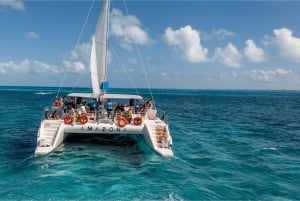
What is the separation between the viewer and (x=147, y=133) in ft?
52.7

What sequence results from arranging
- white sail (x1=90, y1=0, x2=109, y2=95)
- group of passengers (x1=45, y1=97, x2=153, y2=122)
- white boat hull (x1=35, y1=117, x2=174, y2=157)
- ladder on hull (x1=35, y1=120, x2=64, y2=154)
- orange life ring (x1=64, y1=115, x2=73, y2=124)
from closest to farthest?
ladder on hull (x1=35, y1=120, x2=64, y2=154) → white boat hull (x1=35, y1=117, x2=174, y2=157) → orange life ring (x1=64, y1=115, x2=73, y2=124) → group of passengers (x1=45, y1=97, x2=153, y2=122) → white sail (x1=90, y1=0, x2=109, y2=95)

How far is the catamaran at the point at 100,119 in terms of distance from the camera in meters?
15.5

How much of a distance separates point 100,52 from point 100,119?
5048mm

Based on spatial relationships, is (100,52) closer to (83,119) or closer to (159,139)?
(83,119)

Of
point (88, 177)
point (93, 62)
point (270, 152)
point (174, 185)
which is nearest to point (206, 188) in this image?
point (174, 185)

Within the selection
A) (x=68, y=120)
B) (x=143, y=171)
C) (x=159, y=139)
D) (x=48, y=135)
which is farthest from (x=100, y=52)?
(x=143, y=171)

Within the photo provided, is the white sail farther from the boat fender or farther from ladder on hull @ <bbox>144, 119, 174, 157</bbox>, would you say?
ladder on hull @ <bbox>144, 119, 174, 157</bbox>

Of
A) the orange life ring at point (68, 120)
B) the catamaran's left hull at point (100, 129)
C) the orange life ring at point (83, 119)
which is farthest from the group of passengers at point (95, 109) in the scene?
the catamaran's left hull at point (100, 129)

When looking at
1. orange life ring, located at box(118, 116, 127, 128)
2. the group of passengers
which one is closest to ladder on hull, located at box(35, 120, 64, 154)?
the group of passengers

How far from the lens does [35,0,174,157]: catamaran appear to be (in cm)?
1549

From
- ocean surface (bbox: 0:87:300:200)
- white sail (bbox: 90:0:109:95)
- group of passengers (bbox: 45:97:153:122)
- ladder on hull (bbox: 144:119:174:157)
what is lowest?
ocean surface (bbox: 0:87:300:200)

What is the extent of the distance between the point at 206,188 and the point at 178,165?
3.03 metres

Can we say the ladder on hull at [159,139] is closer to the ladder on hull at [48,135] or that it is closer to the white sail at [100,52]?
the ladder on hull at [48,135]

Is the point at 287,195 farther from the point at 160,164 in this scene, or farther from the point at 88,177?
the point at 88,177
